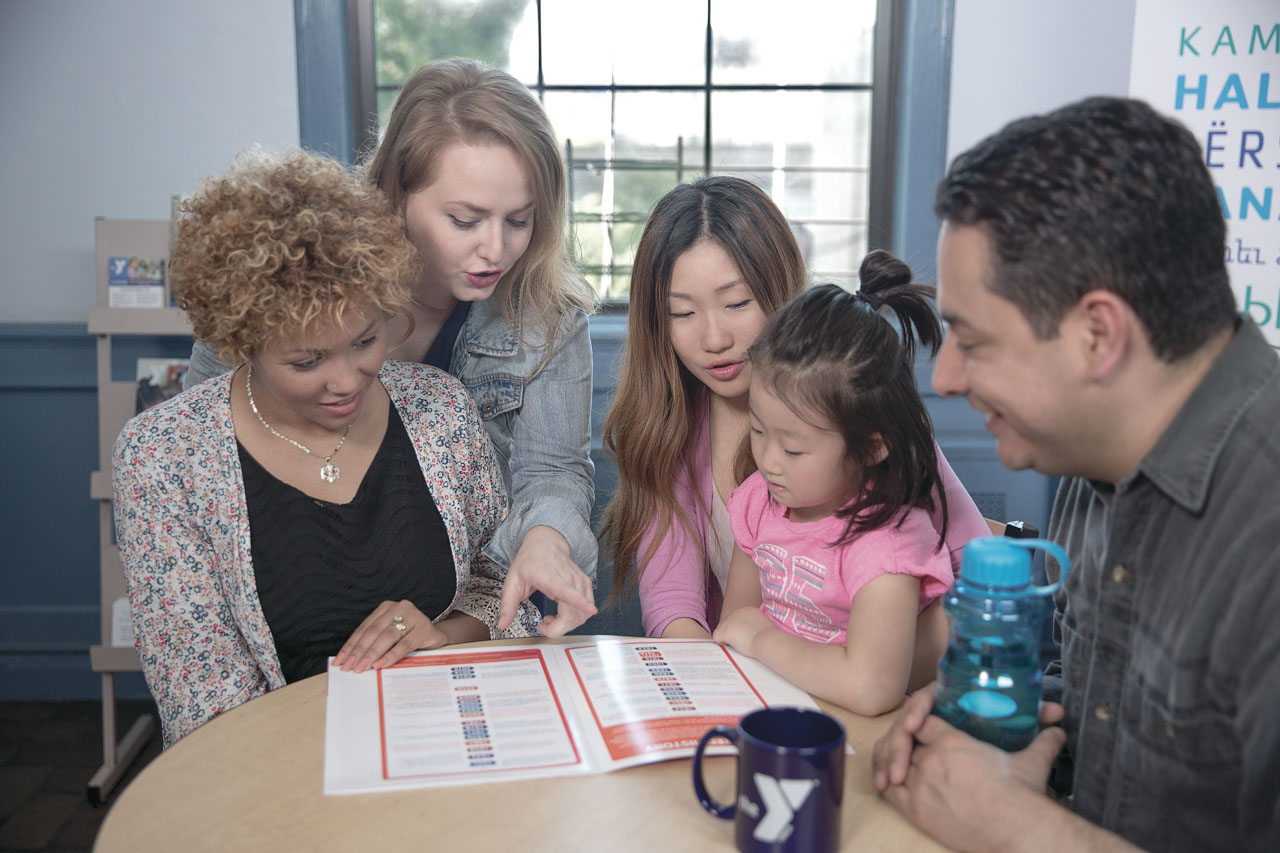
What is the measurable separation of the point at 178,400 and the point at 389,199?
47 cm

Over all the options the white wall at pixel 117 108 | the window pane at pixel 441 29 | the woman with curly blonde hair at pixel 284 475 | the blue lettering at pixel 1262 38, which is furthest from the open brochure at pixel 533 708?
the window pane at pixel 441 29

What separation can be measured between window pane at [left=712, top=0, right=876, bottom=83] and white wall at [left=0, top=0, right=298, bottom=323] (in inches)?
50.6

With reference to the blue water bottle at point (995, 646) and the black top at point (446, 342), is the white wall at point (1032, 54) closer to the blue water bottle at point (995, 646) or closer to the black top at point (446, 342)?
the black top at point (446, 342)

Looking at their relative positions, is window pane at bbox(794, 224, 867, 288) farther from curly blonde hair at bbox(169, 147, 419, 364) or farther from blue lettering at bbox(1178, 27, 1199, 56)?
curly blonde hair at bbox(169, 147, 419, 364)

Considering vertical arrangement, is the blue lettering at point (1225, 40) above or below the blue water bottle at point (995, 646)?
above

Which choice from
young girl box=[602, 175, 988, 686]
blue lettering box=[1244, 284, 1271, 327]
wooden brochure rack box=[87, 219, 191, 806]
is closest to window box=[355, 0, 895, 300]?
wooden brochure rack box=[87, 219, 191, 806]

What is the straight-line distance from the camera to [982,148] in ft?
2.95

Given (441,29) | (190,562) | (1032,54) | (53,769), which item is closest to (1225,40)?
(1032,54)

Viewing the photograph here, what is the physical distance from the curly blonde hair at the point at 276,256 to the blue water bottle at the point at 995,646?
2.78 ft

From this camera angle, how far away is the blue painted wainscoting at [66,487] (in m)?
2.95

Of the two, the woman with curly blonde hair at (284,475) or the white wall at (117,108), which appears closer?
the woman with curly blonde hair at (284,475)

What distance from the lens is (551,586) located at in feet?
4.17

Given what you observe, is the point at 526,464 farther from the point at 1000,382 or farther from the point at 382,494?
the point at 1000,382

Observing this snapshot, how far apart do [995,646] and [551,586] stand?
566 millimetres
